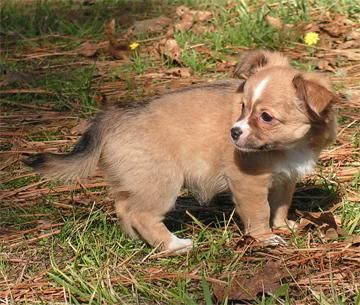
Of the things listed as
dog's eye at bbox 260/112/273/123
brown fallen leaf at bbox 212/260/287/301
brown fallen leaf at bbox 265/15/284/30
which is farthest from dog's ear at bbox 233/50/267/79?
brown fallen leaf at bbox 265/15/284/30

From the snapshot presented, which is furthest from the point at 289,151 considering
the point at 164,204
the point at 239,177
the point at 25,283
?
the point at 25,283

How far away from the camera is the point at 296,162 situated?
13.0 ft

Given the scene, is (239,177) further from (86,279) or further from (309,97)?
(86,279)

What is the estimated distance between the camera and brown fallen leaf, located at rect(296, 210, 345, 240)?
3908mm

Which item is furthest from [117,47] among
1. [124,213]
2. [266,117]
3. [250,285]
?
[250,285]

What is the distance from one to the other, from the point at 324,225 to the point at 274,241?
28 centimetres

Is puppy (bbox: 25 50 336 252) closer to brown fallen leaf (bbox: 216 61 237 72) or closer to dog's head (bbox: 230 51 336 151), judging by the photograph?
dog's head (bbox: 230 51 336 151)

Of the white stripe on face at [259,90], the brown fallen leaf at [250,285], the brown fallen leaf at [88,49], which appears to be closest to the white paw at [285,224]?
the brown fallen leaf at [250,285]

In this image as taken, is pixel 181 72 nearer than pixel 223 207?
No

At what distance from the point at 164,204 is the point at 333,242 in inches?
35.5

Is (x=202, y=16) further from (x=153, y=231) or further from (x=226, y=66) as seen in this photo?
(x=153, y=231)

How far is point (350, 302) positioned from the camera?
3285 mm

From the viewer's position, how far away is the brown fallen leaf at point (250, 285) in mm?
3354

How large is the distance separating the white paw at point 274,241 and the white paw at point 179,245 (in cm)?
39
